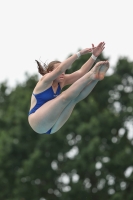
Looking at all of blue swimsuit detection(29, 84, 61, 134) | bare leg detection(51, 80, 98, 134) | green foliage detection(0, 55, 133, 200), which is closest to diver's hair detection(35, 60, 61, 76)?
blue swimsuit detection(29, 84, 61, 134)

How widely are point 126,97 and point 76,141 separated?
4151 millimetres

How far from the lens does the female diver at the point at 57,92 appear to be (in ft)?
39.0

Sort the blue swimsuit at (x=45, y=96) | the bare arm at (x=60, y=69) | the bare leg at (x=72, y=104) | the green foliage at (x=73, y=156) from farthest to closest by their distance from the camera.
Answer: the green foliage at (x=73, y=156)
the blue swimsuit at (x=45, y=96)
the bare leg at (x=72, y=104)
the bare arm at (x=60, y=69)

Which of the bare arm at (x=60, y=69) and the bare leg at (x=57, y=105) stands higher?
the bare arm at (x=60, y=69)

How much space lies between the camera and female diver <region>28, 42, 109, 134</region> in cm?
1188

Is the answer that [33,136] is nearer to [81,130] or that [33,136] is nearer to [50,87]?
[81,130]

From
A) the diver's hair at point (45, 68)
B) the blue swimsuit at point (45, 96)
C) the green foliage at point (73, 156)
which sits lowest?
the green foliage at point (73, 156)

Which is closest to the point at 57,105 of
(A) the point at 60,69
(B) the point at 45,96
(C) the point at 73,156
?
(B) the point at 45,96

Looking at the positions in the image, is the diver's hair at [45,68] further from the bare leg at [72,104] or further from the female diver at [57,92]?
the bare leg at [72,104]

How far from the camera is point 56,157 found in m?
35.6


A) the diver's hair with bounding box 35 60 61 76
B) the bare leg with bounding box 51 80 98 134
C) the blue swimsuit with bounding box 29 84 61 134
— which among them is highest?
the diver's hair with bounding box 35 60 61 76

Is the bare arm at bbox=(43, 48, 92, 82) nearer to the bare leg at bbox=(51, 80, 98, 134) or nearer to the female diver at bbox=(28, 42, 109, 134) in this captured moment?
the female diver at bbox=(28, 42, 109, 134)

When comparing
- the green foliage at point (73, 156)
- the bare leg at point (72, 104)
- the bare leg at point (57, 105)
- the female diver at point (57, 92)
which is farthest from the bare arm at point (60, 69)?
the green foliage at point (73, 156)

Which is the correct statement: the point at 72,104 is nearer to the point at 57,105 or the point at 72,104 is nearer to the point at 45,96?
the point at 57,105
